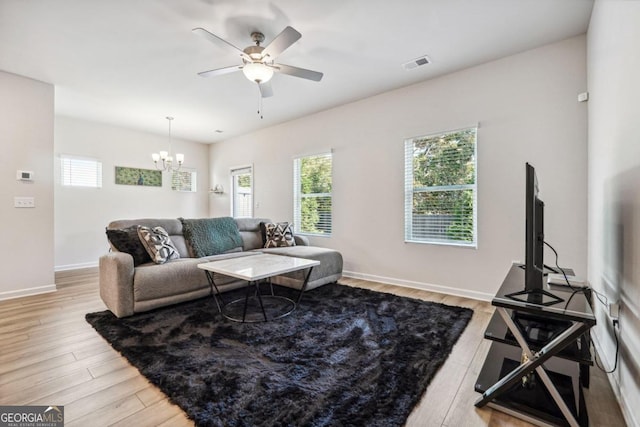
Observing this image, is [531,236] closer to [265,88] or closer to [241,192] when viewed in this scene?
[265,88]

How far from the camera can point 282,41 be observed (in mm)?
2176

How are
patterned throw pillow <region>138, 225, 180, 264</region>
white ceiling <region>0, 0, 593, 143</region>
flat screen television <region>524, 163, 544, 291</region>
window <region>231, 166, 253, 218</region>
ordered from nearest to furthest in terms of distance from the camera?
1. flat screen television <region>524, 163, 544, 291</region>
2. white ceiling <region>0, 0, 593, 143</region>
3. patterned throw pillow <region>138, 225, 180, 264</region>
4. window <region>231, 166, 253, 218</region>

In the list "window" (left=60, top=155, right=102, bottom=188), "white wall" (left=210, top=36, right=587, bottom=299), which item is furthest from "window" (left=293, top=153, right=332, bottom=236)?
"window" (left=60, top=155, right=102, bottom=188)

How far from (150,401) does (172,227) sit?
2.48 metres

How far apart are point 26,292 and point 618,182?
5.77 metres

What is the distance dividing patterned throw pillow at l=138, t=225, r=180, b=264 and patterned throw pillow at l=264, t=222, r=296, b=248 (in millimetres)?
1423

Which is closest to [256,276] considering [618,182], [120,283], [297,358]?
[297,358]

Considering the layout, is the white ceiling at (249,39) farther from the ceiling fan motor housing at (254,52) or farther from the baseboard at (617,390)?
the baseboard at (617,390)

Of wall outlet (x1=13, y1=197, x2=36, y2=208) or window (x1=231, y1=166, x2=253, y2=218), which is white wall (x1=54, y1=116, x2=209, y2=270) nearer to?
window (x1=231, y1=166, x2=253, y2=218)

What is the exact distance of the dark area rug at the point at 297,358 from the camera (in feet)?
4.77

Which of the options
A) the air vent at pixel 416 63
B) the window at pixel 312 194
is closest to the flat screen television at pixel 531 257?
the air vent at pixel 416 63

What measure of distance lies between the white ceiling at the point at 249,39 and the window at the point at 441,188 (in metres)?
0.85

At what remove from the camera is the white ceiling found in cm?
230

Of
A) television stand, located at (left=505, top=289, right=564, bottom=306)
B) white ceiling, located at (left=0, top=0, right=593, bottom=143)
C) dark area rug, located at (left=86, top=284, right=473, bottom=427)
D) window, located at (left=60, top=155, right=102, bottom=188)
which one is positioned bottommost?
dark area rug, located at (left=86, top=284, right=473, bottom=427)
